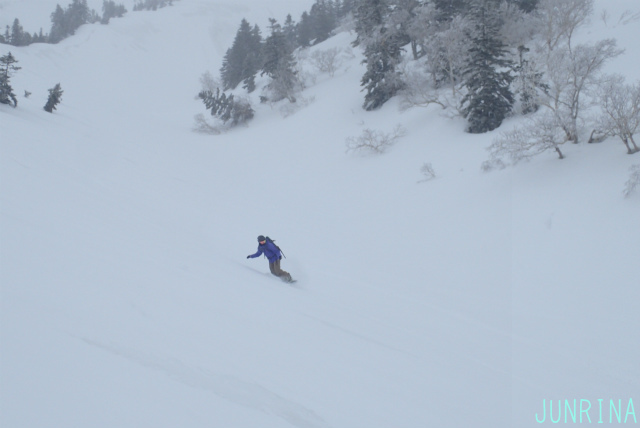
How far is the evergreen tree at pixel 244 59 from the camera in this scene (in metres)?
44.4

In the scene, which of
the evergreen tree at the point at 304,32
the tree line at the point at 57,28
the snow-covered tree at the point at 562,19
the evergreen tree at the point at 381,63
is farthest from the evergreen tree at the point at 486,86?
the tree line at the point at 57,28

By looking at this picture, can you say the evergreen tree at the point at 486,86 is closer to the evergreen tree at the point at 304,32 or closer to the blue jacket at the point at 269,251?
the blue jacket at the point at 269,251

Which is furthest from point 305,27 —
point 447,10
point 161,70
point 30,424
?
point 30,424

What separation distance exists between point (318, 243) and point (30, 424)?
943 centimetres

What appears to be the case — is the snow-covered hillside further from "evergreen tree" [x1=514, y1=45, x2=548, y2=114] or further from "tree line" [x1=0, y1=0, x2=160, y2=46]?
"tree line" [x1=0, y1=0, x2=160, y2=46]

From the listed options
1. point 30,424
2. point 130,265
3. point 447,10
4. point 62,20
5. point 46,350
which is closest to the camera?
point 30,424

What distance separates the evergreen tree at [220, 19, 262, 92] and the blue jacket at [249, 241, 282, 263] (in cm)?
3966

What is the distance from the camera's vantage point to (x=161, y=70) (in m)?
63.3

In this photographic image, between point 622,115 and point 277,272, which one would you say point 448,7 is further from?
point 277,272

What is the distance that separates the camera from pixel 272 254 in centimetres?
800

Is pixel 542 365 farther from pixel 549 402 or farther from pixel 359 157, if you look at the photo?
pixel 359 157

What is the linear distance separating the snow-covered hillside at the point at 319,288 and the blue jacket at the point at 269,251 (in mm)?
425

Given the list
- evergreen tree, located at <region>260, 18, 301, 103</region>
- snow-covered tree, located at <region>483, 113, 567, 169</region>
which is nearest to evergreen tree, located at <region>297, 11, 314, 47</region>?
evergreen tree, located at <region>260, 18, 301, 103</region>

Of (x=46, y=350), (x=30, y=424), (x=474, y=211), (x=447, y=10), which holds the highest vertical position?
(x=447, y=10)
